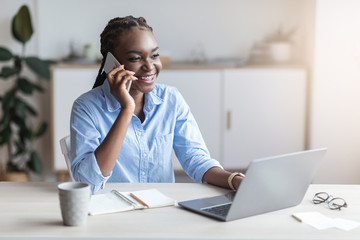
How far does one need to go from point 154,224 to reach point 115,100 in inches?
26.6

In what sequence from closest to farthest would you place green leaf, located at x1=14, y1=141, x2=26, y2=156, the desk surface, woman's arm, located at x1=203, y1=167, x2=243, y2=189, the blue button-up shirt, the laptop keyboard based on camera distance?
the desk surface < the laptop keyboard < woman's arm, located at x1=203, y1=167, x2=243, y2=189 < the blue button-up shirt < green leaf, located at x1=14, y1=141, x2=26, y2=156

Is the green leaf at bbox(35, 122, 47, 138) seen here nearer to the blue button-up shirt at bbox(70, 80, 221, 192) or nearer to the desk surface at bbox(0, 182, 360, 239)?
the blue button-up shirt at bbox(70, 80, 221, 192)

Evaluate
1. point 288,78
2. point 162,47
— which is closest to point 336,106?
point 288,78

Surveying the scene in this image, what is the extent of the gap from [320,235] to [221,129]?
297 cm

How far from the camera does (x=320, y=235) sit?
1.35 m

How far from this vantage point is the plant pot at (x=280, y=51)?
437 centimetres

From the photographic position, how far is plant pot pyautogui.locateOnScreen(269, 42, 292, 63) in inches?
172

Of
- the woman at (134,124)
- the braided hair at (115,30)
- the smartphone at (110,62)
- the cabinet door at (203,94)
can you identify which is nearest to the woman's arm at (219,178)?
the woman at (134,124)

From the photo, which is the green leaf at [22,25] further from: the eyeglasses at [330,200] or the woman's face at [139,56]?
the eyeglasses at [330,200]

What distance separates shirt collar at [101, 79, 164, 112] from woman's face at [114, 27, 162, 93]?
0.05 meters

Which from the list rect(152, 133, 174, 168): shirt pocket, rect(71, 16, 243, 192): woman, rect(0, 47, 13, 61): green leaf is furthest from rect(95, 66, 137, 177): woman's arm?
rect(0, 47, 13, 61): green leaf

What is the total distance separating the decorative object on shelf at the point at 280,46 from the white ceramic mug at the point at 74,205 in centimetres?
321

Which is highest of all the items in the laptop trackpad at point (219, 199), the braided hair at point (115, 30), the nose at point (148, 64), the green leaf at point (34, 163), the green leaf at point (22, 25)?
the green leaf at point (22, 25)

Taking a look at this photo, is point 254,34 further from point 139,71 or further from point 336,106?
point 139,71
